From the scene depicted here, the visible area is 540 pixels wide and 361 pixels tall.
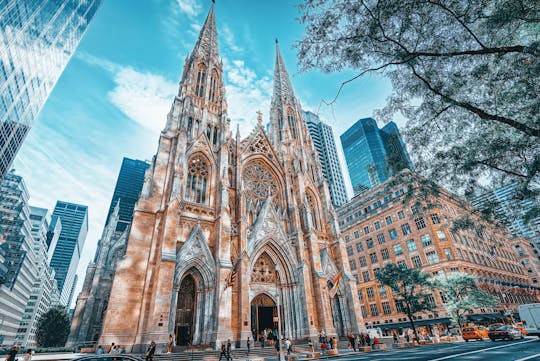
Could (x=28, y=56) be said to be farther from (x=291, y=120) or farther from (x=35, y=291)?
(x=35, y=291)

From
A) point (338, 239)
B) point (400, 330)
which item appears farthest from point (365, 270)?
point (338, 239)

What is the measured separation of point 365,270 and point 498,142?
142 ft

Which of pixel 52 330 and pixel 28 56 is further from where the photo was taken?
pixel 28 56

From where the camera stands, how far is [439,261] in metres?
39.8

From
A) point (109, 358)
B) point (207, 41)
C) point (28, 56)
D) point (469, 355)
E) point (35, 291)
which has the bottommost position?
point (469, 355)

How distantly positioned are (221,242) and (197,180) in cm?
686

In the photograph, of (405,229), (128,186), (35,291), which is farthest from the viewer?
(128,186)

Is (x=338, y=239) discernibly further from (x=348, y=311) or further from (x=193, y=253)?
(x=193, y=253)

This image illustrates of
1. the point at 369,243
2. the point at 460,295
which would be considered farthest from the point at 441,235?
the point at 369,243

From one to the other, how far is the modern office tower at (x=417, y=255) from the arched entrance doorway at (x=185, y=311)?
2764 cm

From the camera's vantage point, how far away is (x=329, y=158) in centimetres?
11556

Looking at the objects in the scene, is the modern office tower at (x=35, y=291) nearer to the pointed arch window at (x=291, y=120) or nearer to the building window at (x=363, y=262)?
the pointed arch window at (x=291, y=120)

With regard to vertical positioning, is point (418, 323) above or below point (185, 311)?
below

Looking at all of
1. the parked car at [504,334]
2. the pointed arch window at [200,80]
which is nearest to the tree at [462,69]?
the parked car at [504,334]
